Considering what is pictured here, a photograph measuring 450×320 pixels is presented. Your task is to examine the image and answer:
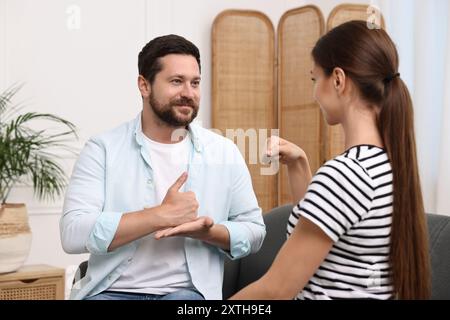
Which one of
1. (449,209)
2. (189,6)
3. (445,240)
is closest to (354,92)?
(445,240)

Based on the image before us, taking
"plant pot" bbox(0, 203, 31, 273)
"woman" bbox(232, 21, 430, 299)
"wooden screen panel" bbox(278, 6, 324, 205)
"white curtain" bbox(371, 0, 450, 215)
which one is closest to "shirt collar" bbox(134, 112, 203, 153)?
"woman" bbox(232, 21, 430, 299)

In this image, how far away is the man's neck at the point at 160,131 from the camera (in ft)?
6.41

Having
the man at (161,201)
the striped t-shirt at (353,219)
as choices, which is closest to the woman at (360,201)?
the striped t-shirt at (353,219)

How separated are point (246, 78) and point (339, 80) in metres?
3.02

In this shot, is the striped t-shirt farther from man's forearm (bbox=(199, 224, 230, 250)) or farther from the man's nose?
the man's nose

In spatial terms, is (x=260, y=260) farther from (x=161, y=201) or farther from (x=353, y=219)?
(x=353, y=219)

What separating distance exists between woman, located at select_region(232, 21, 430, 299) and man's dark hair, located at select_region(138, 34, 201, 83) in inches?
26.0

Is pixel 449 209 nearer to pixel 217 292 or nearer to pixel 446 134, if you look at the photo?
pixel 446 134

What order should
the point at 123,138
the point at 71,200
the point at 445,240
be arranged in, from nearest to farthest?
the point at 445,240
the point at 71,200
the point at 123,138

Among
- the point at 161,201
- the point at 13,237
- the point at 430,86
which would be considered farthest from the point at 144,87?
the point at 430,86

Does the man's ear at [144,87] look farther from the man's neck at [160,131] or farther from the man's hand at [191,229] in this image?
the man's hand at [191,229]

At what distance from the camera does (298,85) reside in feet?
13.6
